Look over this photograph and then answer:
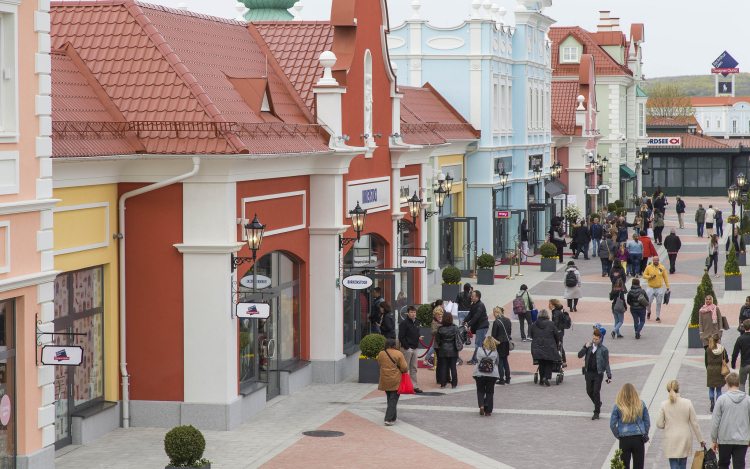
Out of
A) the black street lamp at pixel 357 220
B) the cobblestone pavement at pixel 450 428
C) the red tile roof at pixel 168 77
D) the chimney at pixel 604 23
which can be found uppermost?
the chimney at pixel 604 23

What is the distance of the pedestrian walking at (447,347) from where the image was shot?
61.3ft

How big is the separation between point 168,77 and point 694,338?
1276 cm

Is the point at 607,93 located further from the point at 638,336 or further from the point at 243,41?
the point at 243,41

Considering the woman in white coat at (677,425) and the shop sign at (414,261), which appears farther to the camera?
the shop sign at (414,261)

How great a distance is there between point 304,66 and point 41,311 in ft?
31.2

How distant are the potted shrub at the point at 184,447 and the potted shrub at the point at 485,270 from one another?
21154 millimetres

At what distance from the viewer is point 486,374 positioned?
16484 millimetres

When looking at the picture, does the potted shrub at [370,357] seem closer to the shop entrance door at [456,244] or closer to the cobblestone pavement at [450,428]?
the cobblestone pavement at [450,428]

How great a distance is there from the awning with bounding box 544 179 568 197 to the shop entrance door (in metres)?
11.8

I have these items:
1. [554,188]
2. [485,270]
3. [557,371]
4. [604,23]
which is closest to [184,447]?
[557,371]

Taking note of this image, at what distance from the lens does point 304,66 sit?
20.4 metres

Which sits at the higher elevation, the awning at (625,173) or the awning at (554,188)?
the awning at (625,173)

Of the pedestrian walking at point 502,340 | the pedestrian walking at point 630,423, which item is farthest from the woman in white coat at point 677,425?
the pedestrian walking at point 502,340

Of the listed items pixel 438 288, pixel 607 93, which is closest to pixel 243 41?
pixel 438 288
